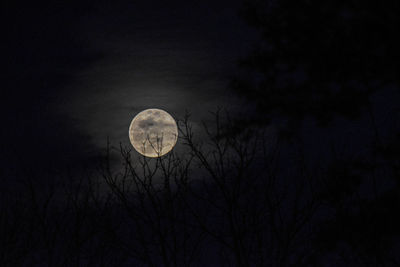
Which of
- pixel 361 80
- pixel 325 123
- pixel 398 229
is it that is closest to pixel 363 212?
pixel 398 229

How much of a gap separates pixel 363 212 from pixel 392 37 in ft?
8.54

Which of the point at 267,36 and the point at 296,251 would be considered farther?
the point at 296,251

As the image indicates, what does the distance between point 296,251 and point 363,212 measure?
457 centimetres

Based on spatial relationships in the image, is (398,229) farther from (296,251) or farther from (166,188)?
(166,188)

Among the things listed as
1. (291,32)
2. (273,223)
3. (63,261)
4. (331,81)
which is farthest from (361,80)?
(63,261)

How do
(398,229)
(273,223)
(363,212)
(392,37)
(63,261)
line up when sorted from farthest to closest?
(63,261) < (273,223) < (363,212) < (398,229) < (392,37)

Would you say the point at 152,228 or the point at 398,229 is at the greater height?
the point at 152,228

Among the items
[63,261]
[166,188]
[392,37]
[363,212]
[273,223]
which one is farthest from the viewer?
[63,261]

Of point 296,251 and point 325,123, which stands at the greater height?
point 325,123

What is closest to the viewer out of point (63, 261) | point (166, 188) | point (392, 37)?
point (392, 37)

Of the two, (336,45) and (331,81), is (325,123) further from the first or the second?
(336,45)

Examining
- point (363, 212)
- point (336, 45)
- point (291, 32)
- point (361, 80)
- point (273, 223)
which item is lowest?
point (363, 212)

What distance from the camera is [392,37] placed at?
521cm

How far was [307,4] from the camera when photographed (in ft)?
19.4
